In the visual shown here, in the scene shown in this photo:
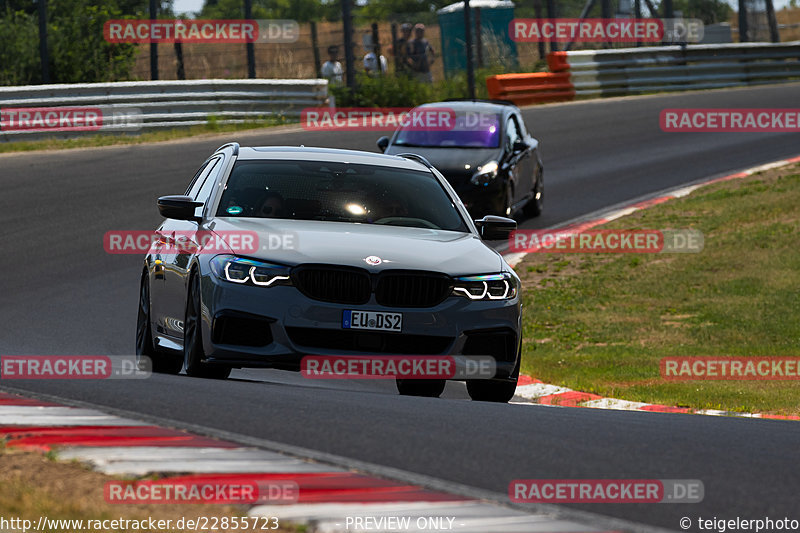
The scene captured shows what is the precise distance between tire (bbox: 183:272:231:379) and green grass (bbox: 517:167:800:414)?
3.32m

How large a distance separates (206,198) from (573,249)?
8.53m

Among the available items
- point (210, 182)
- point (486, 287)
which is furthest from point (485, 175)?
point (486, 287)

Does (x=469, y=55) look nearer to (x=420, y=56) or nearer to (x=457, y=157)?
Result: (x=420, y=56)

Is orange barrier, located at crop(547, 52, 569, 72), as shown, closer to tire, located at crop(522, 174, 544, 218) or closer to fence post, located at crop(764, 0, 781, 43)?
tire, located at crop(522, 174, 544, 218)

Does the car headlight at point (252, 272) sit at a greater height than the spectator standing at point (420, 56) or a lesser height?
lesser

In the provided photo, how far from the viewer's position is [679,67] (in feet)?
119

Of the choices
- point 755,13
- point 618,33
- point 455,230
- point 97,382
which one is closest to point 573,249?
point 455,230

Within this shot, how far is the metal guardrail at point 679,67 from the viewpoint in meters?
34.2

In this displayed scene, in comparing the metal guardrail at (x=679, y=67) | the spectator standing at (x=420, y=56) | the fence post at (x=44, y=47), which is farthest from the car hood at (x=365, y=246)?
the spectator standing at (x=420, y=56)

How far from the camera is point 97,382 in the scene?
7.20 metres

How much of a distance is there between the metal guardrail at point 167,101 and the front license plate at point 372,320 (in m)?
16.8

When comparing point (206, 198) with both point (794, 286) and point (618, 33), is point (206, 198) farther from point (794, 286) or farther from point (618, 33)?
point (618, 33)

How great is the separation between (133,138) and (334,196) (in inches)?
641

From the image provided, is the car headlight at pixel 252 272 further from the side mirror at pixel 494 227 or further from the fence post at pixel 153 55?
the fence post at pixel 153 55
